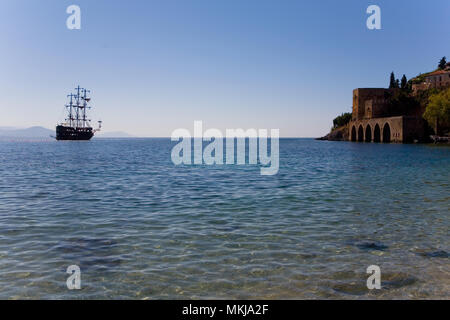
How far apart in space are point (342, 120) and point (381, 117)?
1631 inches

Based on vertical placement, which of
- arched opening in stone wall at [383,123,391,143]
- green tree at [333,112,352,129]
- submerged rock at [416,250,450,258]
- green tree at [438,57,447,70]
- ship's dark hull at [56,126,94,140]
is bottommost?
submerged rock at [416,250,450,258]

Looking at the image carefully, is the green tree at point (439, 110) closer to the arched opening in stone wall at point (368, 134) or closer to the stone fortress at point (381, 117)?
the stone fortress at point (381, 117)

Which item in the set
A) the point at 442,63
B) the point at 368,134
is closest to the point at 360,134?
the point at 368,134

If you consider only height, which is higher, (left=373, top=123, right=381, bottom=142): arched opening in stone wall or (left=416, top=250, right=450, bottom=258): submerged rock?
(left=373, top=123, right=381, bottom=142): arched opening in stone wall

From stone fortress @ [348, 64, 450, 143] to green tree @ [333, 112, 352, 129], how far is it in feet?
61.9

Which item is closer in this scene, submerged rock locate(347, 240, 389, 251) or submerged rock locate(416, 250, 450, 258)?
submerged rock locate(416, 250, 450, 258)

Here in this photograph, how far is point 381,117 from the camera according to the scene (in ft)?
370

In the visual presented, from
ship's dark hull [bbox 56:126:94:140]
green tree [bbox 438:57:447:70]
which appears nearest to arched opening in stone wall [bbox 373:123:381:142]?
green tree [bbox 438:57:447:70]

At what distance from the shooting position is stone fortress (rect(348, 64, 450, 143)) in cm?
8838

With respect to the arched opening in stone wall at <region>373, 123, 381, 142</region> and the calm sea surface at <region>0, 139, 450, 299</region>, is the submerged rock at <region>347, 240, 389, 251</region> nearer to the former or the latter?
the calm sea surface at <region>0, 139, 450, 299</region>

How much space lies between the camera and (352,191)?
1852cm

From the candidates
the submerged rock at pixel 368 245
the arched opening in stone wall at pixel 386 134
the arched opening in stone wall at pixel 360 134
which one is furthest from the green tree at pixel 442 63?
the submerged rock at pixel 368 245
